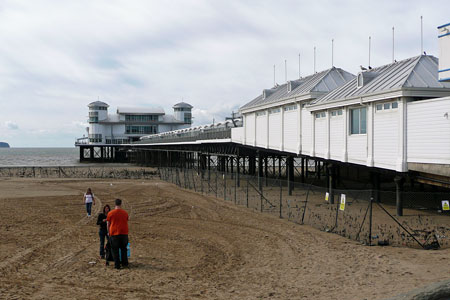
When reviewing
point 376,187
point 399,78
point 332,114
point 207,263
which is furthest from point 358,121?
point 207,263

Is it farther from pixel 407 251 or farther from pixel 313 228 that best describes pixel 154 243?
pixel 407 251

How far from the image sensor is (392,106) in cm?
1933

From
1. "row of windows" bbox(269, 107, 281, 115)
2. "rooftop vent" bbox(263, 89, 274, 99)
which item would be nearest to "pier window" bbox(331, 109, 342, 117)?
"row of windows" bbox(269, 107, 281, 115)

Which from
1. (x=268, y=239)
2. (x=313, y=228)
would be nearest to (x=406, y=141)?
(x=313, y=228)

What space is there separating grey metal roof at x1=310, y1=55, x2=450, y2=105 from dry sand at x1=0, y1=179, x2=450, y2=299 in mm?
7576

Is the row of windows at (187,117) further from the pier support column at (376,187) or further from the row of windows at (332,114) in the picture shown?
the pier support column at (376,187)

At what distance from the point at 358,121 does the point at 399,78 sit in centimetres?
310

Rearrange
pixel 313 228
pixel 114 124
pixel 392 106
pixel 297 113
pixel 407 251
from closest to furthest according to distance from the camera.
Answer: pixel 407 251 → pixel 313 228 → pixel 392 106 → pixel 297 113 → pixel 114 124

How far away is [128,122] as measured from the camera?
110 meters

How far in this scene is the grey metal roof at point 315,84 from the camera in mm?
28234

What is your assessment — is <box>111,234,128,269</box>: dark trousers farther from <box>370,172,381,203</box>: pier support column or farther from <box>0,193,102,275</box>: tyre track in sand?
<box>370,172,381,203</box>: pier support column

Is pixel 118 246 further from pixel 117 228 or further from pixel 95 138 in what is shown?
pixel 95 138

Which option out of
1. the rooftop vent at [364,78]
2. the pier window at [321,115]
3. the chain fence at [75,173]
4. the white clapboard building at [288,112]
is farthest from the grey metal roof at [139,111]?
the rooftop vent at [364,78]

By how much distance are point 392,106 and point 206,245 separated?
1045cm
